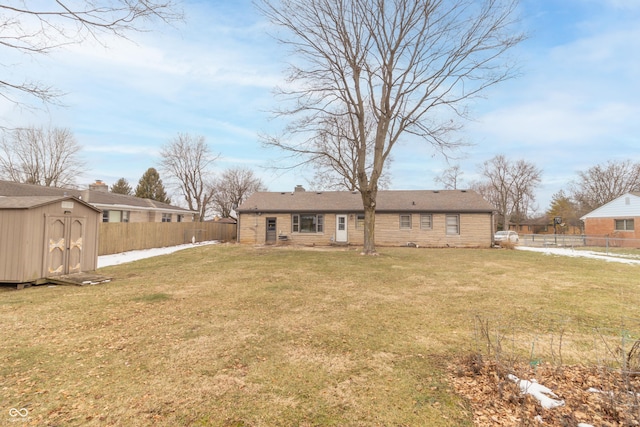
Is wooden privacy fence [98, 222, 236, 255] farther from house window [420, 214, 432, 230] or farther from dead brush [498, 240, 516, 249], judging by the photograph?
dead brush [498, 240, 516, 249]

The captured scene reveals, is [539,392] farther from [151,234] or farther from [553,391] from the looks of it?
[151,234]

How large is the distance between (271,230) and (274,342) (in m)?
18.6

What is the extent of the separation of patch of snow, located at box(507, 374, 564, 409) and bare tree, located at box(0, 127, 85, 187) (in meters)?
38.0

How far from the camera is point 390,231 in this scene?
21641 mm

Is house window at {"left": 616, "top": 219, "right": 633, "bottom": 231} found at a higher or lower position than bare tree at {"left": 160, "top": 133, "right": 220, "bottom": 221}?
lower

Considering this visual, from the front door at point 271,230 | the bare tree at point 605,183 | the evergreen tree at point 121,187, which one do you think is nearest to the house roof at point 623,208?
the bare tree at point 605,183

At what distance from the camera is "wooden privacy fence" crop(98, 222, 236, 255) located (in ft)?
52.7

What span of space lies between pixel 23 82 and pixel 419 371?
305 inches

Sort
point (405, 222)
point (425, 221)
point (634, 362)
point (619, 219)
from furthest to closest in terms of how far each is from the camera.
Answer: point (619, 219)
point (405, 222)
point (425, 221)
point (634, 362)


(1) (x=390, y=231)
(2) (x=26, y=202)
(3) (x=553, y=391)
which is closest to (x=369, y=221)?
(1) (x=390, y=231)

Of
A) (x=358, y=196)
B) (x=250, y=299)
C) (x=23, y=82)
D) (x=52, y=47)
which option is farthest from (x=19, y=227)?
(x=358, y=196)

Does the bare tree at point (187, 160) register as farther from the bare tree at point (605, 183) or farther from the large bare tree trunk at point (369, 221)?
the bare tree at point (605, 183)

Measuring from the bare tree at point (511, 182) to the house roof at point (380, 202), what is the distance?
2987 centimetres

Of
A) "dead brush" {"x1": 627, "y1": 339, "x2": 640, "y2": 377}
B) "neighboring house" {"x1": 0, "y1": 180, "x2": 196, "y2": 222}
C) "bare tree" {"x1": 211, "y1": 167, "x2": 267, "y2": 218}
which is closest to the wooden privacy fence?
→ "neighboring house" {"x1": 0, "y1": 180, "x2": 196, "y2": 222}
